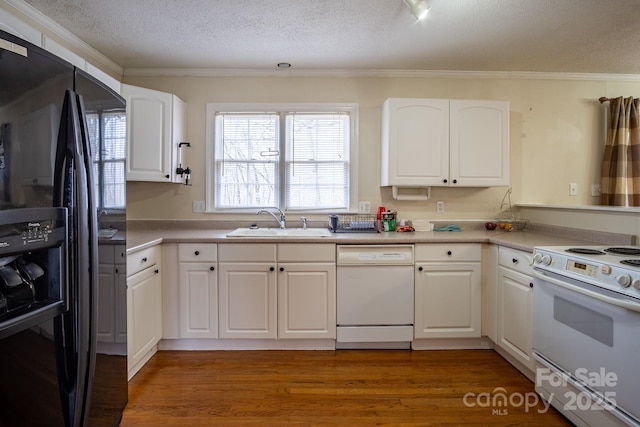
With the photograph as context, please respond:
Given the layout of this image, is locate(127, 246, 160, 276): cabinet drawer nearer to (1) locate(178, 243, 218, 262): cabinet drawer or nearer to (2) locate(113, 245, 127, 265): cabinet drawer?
(1) locate(178, 243, 218, 262): cabinet drawer

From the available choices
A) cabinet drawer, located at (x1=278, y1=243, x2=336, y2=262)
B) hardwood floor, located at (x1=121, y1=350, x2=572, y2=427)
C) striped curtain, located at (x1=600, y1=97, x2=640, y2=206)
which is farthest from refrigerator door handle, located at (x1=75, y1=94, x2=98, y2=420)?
striped curtain, located at (x1=600, y1=97, x2=640, y2=206)

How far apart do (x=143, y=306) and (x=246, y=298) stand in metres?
0.68

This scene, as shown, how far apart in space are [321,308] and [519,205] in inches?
82.2

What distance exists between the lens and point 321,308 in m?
Answer: 2.44

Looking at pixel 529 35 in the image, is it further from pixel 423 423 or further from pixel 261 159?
pixel 423 423

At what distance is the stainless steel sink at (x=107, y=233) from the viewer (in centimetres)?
128

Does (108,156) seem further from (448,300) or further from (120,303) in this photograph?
(448,300)

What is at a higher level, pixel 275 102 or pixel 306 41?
pixel 306 41

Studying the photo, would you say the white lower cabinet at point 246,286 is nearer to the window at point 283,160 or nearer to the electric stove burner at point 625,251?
the window at point 283,160

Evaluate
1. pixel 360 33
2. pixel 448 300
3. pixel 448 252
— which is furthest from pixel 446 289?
pixel 360 33

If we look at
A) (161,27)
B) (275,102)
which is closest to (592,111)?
(275,102)

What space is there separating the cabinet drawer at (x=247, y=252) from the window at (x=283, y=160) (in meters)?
0.68

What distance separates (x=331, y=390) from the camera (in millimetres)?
1977

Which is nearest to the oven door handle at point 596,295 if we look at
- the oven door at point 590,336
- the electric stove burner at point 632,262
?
the oven door at point 590,336
